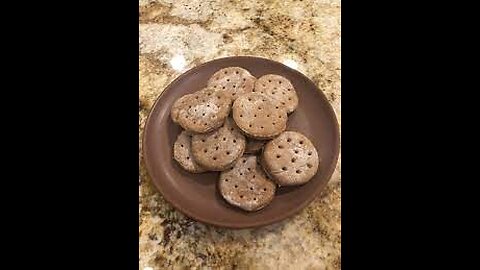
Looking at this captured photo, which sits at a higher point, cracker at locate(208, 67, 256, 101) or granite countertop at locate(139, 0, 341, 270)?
cracker at locate(208, 67, 256, 101)

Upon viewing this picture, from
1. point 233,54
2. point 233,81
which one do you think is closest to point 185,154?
point 233,81

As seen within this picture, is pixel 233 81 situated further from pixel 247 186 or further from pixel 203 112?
pixel 247 186

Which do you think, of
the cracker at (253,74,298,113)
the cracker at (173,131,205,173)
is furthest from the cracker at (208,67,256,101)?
the cracker at (173,131,205,173)

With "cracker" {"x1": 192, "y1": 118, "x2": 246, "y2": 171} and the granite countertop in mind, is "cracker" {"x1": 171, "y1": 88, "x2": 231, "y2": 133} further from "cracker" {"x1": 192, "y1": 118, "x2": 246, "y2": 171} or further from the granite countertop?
the granite countertop

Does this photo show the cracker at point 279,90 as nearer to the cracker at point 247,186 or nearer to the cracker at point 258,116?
the cracker at point 258,116

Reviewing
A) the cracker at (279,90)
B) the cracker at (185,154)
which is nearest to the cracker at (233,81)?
the cracker at (279,90)

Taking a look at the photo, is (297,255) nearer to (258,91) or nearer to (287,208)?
(287,208)
